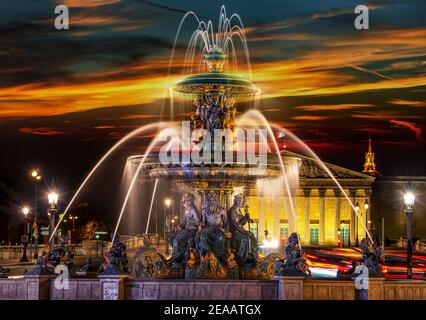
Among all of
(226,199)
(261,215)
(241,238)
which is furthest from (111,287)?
(261,215)

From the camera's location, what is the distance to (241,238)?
2823 cm

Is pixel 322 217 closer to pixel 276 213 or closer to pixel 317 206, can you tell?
pixel 317 206

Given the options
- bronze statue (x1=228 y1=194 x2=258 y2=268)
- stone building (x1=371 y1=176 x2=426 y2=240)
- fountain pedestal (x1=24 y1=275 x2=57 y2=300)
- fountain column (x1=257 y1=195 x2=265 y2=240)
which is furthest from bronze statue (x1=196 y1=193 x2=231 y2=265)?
stone building (x1=371 y1=176 x2=426 y2=240)

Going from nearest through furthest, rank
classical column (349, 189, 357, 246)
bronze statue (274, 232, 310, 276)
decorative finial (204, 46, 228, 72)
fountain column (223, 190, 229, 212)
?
bronze statue (274, 232, 310, 276) → fountain column (223, 190, 229, 212) → decorative finial (204, 46, 228, 72) → classical column (349, 189, 357, 246)

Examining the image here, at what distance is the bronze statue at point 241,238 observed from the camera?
2803cm

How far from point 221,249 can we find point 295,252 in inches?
129

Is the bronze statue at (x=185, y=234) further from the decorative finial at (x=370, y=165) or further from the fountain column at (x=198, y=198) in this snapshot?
the decorative finial at (x=370, y=165)

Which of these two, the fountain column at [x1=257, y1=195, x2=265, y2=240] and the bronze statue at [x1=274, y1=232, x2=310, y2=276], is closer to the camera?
the bronze statue at [x1=274, y1=232, x2=310, y2=276]

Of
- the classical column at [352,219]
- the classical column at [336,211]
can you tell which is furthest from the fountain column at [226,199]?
the classical column at [336,211]

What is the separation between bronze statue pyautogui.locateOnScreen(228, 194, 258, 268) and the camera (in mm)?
28031

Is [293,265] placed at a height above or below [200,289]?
above

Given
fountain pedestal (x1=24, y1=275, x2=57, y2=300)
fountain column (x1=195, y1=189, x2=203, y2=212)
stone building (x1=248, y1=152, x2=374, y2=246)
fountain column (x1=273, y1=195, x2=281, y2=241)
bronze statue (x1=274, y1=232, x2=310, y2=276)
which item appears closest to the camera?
bronze statue (x1=274, y1=232, x2=310, y2=276)

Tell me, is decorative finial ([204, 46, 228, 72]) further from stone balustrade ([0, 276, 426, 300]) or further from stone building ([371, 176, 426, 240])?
stone building ([371, 176, 426, 240])

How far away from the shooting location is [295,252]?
24.8 meters
